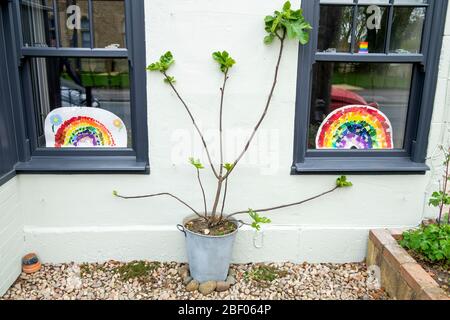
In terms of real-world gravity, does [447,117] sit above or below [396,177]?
above

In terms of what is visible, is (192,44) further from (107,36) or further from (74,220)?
(74,220)

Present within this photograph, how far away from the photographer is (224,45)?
291 cm

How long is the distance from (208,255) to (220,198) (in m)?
0.51

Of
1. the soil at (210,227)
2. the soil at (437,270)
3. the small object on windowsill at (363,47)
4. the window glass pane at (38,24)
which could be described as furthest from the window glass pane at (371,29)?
the window glass pane at (38,24)

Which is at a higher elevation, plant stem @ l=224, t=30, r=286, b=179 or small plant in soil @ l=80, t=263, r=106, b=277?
plant stem @ l=224, t=30, r=286, b=179

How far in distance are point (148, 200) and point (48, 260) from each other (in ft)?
3.21

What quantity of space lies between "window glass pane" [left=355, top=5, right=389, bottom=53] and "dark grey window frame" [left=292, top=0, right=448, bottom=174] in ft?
0.27

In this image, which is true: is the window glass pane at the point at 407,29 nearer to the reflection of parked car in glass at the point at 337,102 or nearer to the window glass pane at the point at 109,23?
the reflection of parked car in glass at the point at 337,102

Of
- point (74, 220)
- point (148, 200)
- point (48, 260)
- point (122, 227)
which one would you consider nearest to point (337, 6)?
point (148, 200)

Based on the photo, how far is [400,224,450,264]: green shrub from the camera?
8.98 feet

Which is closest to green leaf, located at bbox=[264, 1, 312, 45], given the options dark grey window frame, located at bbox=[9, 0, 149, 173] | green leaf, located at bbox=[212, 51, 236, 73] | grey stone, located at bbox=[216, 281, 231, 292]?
green leaf, located at bbox=[212, 51, 236, 73]

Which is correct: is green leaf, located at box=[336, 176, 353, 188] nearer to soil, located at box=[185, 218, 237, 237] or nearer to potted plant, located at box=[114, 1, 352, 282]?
potted plant, located at box=[114, 1, 352, 282]

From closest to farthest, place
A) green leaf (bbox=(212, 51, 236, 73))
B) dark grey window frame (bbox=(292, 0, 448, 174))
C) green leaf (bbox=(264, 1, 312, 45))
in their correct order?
green leaf (bbox=(264, 1, 312, 45)) → green leaf (bbox=(212, 51, 236, 73)) → dark grey window frame (bbox=(292, 0, 448, 174))

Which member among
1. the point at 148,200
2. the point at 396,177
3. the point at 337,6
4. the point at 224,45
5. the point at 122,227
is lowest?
the point at 122,227
